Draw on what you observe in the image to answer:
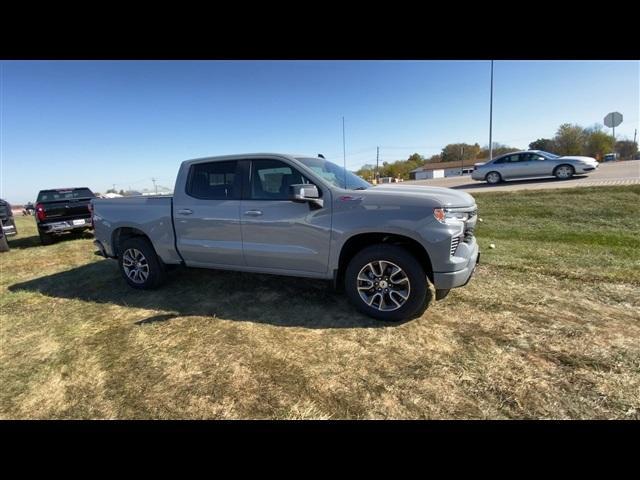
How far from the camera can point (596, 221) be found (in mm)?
7184

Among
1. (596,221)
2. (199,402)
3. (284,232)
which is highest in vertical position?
(284,232)

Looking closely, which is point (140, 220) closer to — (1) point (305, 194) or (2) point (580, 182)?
(1) point (305, 194)

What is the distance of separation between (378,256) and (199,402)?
80.7 inches

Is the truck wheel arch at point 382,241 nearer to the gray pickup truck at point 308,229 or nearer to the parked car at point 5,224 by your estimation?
the gray pickup truck at point 308,229

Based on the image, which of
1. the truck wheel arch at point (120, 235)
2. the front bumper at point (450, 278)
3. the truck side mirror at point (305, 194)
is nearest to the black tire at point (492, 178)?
the front bumper at point (450, 278)

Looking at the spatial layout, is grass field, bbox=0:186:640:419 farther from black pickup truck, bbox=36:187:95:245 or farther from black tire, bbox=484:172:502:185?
black tire, bbox=484:172:502:185

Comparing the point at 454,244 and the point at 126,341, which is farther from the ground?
the point at 454,244

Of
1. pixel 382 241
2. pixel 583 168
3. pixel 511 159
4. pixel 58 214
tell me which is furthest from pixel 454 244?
pixel 511 159

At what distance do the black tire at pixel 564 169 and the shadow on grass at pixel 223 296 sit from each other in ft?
43.9

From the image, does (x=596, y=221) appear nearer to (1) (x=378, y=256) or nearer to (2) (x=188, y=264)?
(1) (x=378, y=256)

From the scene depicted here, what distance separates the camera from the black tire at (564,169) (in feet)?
42.0

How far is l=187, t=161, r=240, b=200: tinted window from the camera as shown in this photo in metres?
4.08
